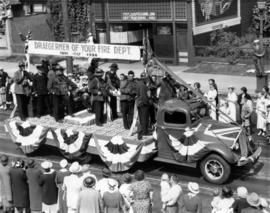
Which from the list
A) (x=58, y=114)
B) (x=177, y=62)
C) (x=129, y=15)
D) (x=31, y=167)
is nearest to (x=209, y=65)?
(x=177, y=62)

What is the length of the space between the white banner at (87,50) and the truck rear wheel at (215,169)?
3.19 metres

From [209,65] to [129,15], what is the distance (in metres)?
5.15

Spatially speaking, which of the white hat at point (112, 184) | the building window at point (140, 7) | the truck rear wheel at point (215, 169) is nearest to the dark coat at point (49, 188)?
the white hat at point (112, 184)

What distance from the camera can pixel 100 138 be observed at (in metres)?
14.6

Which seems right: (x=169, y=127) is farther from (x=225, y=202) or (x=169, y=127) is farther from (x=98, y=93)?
(x=225, y=202)

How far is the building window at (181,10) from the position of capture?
2758 centimetres

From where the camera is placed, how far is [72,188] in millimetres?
10461

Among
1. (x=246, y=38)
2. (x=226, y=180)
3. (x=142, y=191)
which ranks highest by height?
(x=246, y=38)

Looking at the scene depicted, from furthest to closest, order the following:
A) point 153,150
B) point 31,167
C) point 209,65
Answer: point 209,65
point 153,150
point 31,167

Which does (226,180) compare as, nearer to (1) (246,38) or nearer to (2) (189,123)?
(2) (189,123)

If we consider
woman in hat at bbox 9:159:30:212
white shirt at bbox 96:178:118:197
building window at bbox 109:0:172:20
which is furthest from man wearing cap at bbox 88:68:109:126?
building window at bbox 109:0:172:20

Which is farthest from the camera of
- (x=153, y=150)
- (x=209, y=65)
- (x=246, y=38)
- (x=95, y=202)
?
(x=246, y=38)

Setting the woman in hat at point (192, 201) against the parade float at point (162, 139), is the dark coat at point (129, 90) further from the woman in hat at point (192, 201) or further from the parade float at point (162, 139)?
the woman in hat at point (192, 201)

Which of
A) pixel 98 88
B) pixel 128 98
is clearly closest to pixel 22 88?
pixel 98 88
